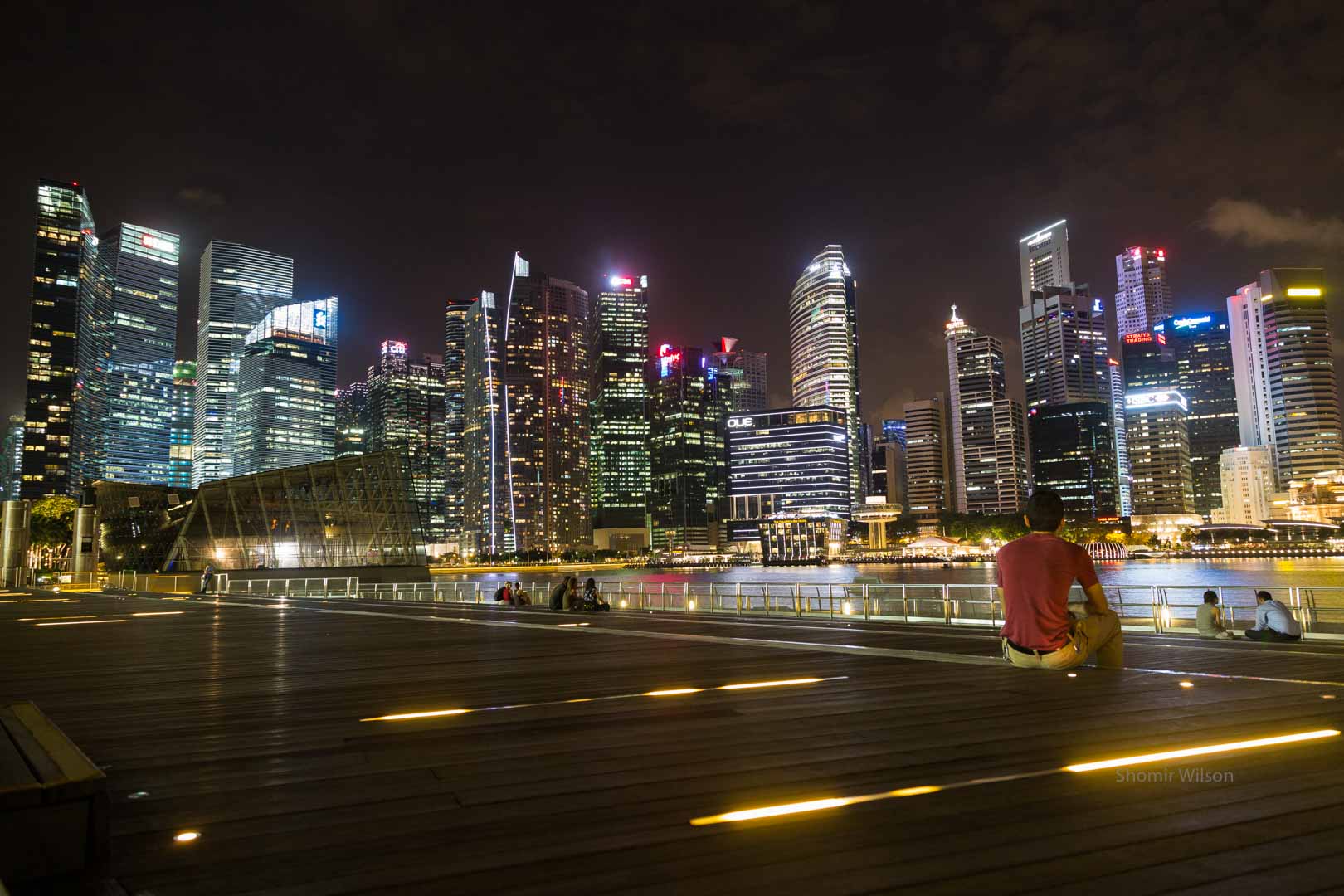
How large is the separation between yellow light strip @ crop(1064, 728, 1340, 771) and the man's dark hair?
2176mm

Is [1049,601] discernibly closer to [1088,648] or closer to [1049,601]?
[1049,601]

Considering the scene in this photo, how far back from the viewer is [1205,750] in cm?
459

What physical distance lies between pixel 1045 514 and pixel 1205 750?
2.50 meters

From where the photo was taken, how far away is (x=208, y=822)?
145 inches

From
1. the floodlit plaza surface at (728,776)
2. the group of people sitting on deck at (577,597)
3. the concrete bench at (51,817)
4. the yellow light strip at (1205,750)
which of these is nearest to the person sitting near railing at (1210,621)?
the floodlit plaza surface at (728,776)

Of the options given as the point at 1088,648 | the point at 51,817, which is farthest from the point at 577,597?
the point at 51,817

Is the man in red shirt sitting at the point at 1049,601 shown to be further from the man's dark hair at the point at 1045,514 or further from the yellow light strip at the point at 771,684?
the yellow light strip at the point at 771,684

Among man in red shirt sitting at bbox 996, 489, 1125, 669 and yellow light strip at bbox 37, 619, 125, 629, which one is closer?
man in red shirt sitting at bbox 996, 489, 1125, 669

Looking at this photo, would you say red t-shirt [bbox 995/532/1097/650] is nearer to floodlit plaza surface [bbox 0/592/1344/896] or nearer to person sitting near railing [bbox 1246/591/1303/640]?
floodlit plaza surface [bbox 0/592/1344/896]

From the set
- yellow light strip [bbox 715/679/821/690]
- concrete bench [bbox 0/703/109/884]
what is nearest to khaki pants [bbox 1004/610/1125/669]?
yellow light strip [bbox 715/679/821/690]

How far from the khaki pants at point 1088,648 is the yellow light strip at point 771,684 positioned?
1872 millimetres

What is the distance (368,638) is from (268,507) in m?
66.2

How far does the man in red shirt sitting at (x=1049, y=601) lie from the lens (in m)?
6.58

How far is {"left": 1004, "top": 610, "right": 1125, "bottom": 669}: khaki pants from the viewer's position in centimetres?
705
